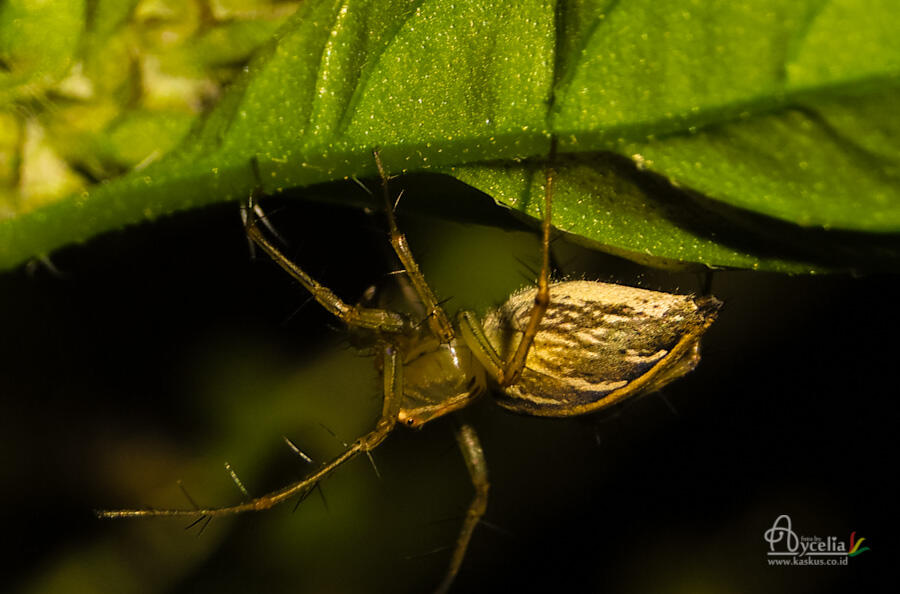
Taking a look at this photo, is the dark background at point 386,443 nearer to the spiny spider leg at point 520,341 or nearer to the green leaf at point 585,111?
the spiny spider leg at point 520,341

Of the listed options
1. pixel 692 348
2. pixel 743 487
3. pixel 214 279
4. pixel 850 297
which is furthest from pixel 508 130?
pixel 743 487

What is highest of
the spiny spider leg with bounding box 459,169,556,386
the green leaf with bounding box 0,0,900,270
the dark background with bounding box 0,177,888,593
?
the green leaf with bounding box 0,0,900,270

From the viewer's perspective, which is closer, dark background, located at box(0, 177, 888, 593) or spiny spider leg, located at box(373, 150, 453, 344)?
spiny spider leg, located at box(373, 150, 453, 344)

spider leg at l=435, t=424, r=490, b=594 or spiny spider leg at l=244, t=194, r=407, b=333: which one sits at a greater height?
spiny spider leg at l=244, t=194, r=407, b=333

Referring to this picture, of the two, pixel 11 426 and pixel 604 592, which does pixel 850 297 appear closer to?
pixel 604 592

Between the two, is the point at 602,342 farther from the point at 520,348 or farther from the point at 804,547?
the point at 804,547

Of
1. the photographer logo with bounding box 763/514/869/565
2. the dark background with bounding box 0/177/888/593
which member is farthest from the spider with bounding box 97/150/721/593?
the photographer logo with bounding box 763/514/869/565

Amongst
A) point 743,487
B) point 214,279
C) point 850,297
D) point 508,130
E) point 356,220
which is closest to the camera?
point 508,130

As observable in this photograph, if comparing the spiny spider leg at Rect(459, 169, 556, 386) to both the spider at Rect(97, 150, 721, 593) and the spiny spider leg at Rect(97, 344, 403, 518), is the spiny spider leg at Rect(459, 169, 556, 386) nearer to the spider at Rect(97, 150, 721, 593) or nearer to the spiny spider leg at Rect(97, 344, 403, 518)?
the spider at Rect(97, 150, 721, 593)
